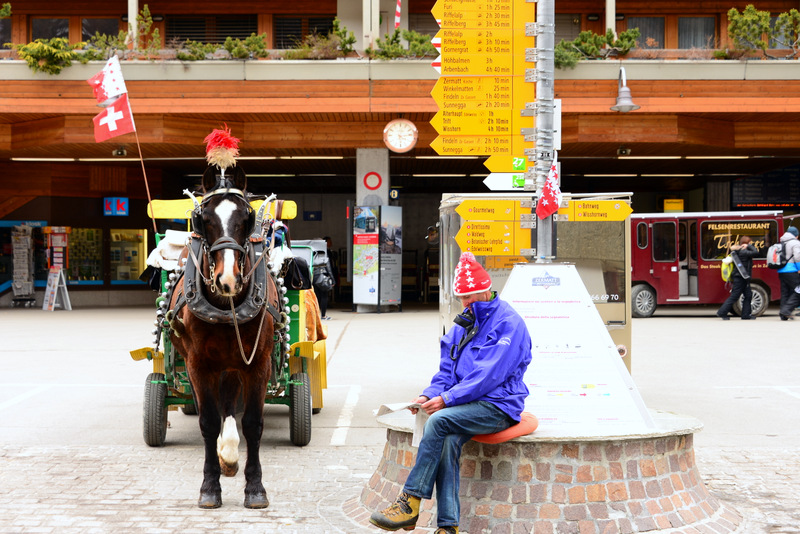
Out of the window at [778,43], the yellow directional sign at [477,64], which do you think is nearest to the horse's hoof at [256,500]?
the yellow directional sign at [477,64]

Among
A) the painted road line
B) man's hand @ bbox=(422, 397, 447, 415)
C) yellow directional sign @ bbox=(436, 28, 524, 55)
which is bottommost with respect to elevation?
the painted road line

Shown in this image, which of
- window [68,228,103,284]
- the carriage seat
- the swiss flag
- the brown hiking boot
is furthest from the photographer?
window [68,228,103,284]

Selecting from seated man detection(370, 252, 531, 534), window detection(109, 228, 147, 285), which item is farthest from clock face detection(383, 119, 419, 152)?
seated man detection(370, 252, 531, 534)

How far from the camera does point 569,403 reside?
543 centimetres

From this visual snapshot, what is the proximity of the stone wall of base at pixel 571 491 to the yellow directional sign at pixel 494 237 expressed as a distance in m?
1.81

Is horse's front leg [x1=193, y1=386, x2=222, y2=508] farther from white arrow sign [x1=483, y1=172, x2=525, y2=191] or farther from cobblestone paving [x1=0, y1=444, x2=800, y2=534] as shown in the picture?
white arrow sign [x1=483, y1=172, x2=525, y2=191]

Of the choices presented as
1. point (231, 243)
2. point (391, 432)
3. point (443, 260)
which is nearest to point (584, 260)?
point (443, 260)

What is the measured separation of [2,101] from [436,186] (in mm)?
16631

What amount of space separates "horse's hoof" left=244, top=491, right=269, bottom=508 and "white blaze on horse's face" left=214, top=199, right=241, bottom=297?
1391 millimetres

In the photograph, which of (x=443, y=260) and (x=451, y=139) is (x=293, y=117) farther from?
(x=451, y=139)

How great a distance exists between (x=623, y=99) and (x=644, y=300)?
520cm

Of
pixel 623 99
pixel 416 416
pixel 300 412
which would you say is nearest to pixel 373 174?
Answer: pixel 623 99

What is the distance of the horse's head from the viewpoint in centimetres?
489

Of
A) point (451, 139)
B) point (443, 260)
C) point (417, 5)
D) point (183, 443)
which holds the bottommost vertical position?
point (183, 443)
